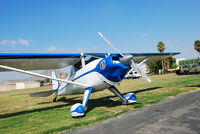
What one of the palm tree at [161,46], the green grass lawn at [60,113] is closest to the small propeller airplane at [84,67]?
the green grass lawn at [60,113]

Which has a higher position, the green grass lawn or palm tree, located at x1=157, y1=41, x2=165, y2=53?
palm tree, located at x1=157, y1=41, x2=165, y2=53

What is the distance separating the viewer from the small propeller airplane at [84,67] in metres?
5.14

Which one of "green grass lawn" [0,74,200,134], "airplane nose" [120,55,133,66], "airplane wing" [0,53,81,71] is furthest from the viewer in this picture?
"airplane wing" [0,53,81,71]

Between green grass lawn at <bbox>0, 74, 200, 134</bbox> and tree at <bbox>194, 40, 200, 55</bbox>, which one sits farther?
tree at <bbox>194, 40, 200, 55</bbox>

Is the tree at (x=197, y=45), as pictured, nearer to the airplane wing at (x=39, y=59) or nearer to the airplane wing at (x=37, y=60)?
the airplane wing at (x=39, y=59)

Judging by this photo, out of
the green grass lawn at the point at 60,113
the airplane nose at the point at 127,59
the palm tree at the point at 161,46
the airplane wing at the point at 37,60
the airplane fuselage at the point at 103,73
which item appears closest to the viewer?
the green grass lawn at the point at 60,113

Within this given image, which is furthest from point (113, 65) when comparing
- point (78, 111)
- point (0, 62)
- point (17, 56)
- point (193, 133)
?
point (0, 62)

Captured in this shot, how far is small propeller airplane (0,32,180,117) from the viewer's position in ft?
16.9

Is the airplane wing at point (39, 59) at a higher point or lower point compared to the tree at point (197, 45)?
lower

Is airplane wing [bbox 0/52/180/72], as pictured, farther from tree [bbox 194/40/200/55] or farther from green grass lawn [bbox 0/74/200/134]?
tree [bbox 194/40/200/55]

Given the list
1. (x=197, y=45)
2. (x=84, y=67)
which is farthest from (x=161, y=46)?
(x=84, y=67)

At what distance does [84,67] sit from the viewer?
641 cm

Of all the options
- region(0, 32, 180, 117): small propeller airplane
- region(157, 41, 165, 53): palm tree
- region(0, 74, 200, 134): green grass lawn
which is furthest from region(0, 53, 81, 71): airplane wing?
region(157, 41, 165, 53): palm tree

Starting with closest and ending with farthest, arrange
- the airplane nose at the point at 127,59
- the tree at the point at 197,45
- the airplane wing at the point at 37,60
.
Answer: the airplane nose at the point at 127,59
the airplane wing at the point at 37,60
the tree at the point at 197,45
